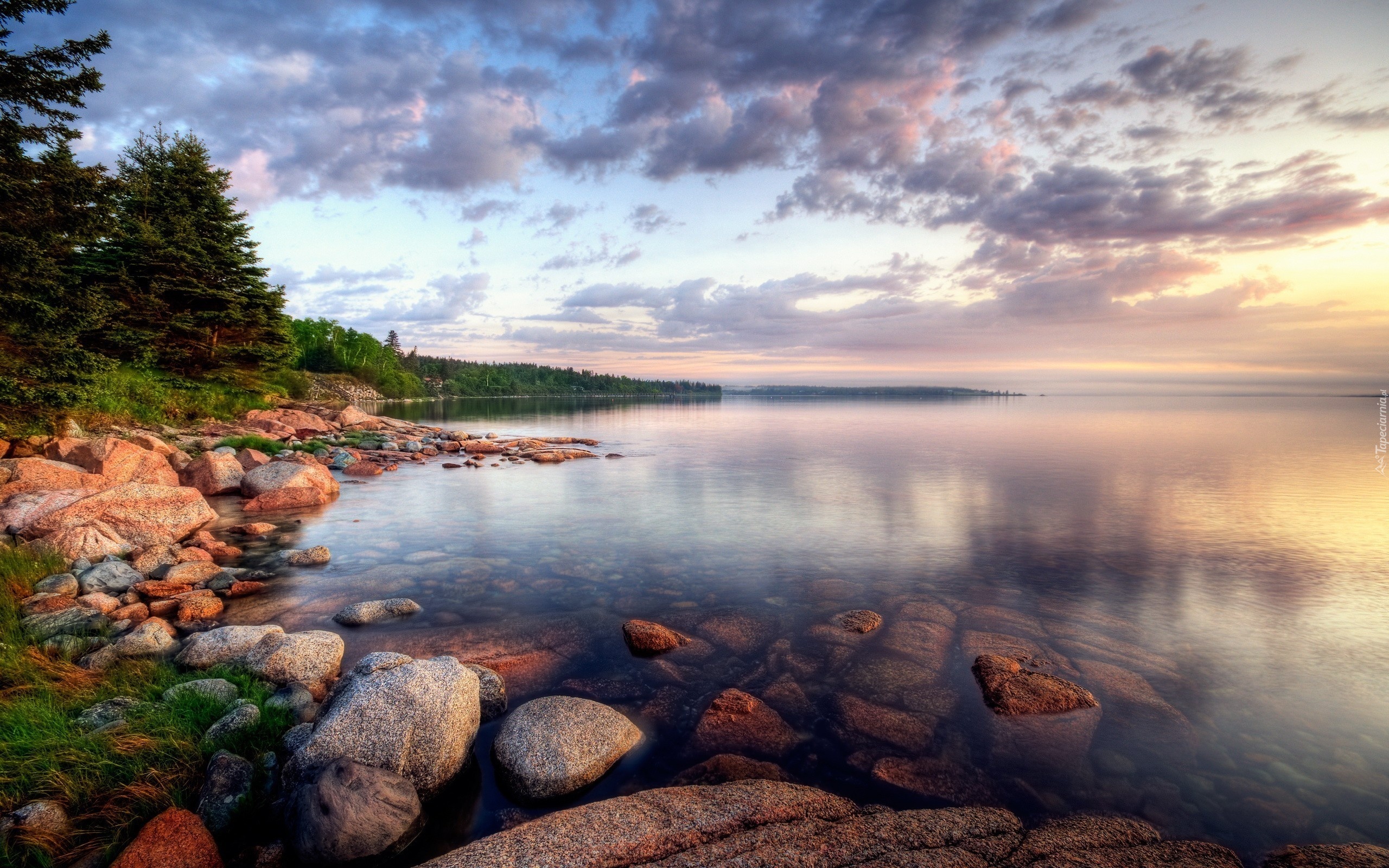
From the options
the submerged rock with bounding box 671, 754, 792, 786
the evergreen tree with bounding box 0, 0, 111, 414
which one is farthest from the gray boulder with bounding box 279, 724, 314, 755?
the evergreen tree with bounding box 0, 0, 111, 414

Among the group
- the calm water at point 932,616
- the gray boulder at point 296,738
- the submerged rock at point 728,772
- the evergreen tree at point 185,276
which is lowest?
the calm water at point 932,616

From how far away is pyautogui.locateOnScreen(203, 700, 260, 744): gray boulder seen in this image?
5449mm

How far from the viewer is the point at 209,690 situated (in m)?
6.21

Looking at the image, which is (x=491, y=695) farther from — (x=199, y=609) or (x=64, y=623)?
(x=64, y=623)

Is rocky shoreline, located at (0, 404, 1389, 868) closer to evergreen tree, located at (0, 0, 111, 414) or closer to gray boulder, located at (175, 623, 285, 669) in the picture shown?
gray boulder, located at (175, 623, 285, 669)

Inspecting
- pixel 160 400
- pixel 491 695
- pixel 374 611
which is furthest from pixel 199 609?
pixel 160 400

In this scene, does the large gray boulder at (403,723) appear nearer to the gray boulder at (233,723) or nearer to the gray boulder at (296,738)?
the gray boulder at (296,738)

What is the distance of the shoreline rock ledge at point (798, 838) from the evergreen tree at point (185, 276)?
3259 centimetres

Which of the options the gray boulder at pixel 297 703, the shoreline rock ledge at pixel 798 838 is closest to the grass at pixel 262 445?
the gray boulder at pixel 297 703

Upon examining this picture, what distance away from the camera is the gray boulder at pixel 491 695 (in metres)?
6.90

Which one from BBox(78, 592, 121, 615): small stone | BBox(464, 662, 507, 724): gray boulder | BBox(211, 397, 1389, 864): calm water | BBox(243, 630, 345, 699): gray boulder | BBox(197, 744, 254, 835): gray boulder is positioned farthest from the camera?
BBox(78, 592, 121, 615): small stone

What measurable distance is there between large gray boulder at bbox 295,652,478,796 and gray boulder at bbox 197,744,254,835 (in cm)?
41

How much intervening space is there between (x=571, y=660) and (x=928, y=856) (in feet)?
17.2

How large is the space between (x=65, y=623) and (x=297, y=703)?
4541 millimetres
